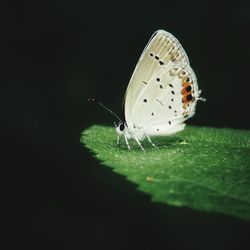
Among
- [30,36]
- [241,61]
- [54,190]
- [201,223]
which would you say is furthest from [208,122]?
[30,36]

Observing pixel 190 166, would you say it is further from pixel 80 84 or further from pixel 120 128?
pixel 80 84

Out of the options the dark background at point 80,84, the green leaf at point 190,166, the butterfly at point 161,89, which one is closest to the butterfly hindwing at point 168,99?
the butterfly at point 161,89

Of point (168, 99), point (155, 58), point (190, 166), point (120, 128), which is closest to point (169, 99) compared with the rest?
point (168, 99)

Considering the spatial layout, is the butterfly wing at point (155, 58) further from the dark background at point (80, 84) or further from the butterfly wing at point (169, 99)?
the dark background at point (80, 84)

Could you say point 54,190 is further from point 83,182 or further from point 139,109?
point 139,109

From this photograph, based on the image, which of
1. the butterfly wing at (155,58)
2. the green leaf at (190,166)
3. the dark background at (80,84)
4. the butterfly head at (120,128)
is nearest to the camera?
the green leaf at (190,166)

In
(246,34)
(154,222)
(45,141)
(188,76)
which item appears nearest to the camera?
(188,76)
